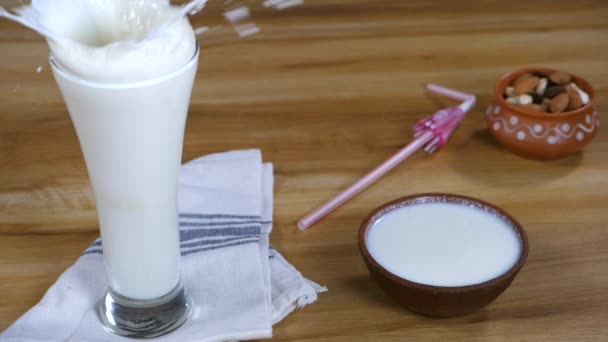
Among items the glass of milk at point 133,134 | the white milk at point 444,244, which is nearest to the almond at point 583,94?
the white milk at point 444,244

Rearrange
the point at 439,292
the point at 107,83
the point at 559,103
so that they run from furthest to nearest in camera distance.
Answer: the point at 559,103 < the point at 439,292 < the point at 107,83

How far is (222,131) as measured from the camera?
35.7 inches

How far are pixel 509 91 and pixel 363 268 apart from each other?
0.92 feet

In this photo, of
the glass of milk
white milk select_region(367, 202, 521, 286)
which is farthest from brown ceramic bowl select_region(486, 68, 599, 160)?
the glass of milk

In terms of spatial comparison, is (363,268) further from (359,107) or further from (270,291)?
(359,107)

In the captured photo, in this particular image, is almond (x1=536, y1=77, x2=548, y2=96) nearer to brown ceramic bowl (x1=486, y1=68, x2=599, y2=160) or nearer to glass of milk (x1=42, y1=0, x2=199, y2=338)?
brown ceramic bowl (x1=486, y1=68, x2=599, y2=160)

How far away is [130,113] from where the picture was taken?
53 centimetres

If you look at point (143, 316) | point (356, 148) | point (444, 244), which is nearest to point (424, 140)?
point (356, 148)

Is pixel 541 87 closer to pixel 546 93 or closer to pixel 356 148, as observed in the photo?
pixel 546 93

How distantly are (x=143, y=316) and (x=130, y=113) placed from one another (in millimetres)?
181

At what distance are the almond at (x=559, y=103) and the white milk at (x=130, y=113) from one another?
40 cm

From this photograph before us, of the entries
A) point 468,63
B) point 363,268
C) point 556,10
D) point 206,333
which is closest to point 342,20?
point 468,63

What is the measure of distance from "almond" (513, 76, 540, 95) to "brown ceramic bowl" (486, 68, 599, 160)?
0.02 m

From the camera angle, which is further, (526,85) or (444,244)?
(526,85)
